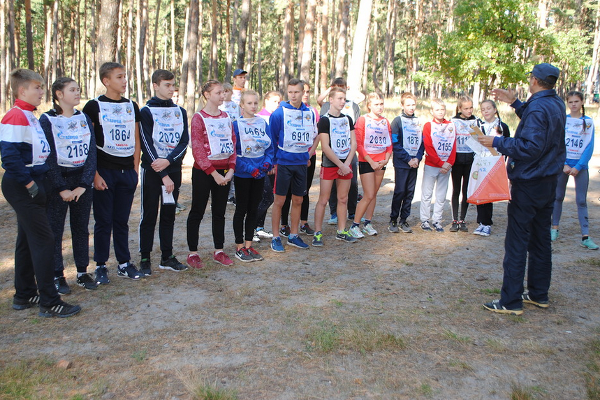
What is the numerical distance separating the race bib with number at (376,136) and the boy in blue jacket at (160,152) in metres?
2.87

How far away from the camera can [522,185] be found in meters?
4.75

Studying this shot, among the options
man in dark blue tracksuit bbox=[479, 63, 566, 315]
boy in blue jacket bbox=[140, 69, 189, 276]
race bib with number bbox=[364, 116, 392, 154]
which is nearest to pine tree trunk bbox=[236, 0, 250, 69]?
race bib with number bbox=[364, 116, 392, 154]

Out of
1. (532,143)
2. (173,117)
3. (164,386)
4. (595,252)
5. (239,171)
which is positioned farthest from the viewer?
(595,252)

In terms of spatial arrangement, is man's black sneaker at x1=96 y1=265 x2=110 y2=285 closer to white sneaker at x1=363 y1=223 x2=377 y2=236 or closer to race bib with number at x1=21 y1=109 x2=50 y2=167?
race bib with number at x1=21 y1=109 x2=50 y2=167

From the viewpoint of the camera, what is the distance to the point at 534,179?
469 cm

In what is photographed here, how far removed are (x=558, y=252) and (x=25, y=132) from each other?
6696 mm

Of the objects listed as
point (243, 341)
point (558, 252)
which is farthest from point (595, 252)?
point (243, 341)

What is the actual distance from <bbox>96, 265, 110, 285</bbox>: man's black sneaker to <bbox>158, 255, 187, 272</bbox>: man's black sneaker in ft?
2.27

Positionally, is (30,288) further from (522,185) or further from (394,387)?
(522,185)

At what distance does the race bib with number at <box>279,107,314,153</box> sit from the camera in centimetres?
661

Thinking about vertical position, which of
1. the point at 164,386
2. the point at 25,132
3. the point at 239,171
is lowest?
the point at 164,386

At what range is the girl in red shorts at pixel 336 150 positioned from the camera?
6949 millimetres

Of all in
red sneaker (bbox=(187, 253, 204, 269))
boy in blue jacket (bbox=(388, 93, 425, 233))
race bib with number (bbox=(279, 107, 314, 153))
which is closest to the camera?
red sneaker (bbox=(187, 253, 204, 269))

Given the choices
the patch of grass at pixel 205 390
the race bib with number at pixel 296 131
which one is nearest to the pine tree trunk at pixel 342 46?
the race bib with number at pixel 296 131
